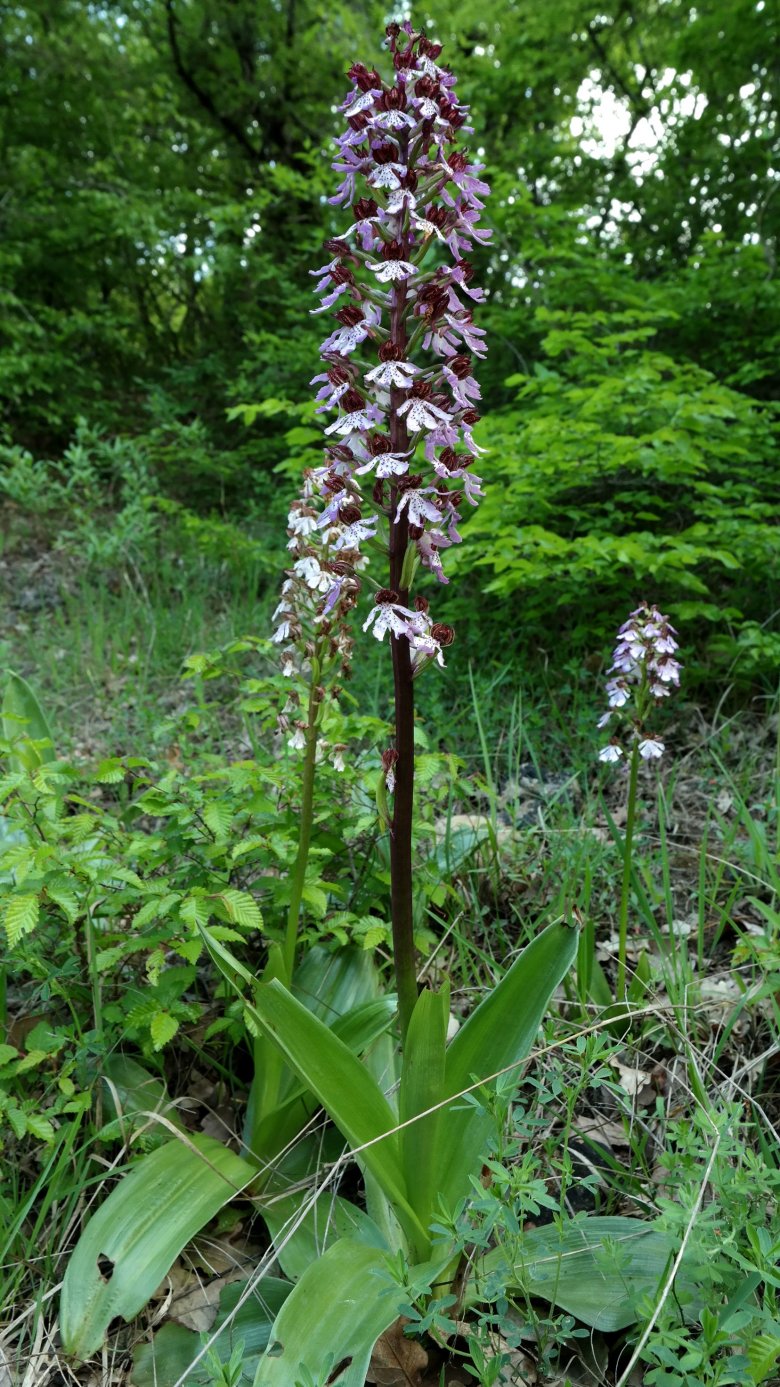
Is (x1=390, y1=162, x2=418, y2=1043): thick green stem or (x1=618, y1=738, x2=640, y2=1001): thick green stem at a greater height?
(x1=390, y1=162, x2=418, y2=1043): thick green stem

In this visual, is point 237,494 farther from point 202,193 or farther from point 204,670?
point 204,670

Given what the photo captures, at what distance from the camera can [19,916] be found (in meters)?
1.58

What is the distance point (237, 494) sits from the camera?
7.46 meters

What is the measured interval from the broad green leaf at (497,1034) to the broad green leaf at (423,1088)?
0.04 meters

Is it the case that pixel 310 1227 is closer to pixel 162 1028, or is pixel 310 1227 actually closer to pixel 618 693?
pixel 162 1028

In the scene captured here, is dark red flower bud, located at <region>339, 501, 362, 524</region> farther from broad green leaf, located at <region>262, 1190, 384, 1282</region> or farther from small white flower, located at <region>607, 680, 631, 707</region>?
broad green leaf, located at <region>262, 1190, 384, 1282</region>

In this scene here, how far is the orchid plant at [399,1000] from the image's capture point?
1.38 m

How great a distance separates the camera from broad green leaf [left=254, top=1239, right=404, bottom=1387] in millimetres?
1214

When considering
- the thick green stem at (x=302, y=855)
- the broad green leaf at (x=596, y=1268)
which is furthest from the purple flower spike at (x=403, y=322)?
the broad green leaf at (x=596, y=1268)

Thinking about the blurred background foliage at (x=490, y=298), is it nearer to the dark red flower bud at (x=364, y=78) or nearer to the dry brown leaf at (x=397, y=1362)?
the dark red flower bud at (x=364, y=78)

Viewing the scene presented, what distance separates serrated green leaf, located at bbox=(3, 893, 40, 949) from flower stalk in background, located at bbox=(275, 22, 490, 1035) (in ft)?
2.36

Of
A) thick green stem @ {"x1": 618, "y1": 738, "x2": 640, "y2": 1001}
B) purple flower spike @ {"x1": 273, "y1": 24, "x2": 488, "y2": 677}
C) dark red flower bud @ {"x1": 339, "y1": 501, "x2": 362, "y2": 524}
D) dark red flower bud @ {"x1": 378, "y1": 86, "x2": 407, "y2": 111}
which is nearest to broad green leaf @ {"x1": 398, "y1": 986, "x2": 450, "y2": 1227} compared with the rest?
purple flower spike @ {"x1": 273, "y1": 24, "x2": 488, "y2": 677}

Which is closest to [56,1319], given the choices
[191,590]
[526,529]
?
[526,529]

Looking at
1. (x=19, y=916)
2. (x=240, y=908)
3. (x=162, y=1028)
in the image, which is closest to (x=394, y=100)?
(x=240, y=908)
